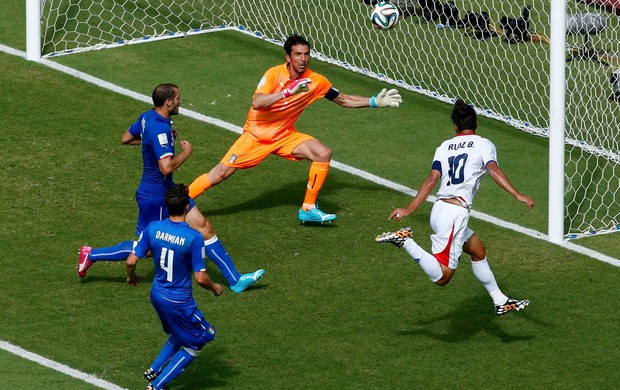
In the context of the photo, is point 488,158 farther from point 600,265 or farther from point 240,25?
point 240,25

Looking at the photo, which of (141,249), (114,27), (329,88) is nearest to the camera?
(141,249)

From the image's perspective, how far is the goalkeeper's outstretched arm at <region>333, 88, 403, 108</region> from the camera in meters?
13.9

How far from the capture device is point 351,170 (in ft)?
51.2

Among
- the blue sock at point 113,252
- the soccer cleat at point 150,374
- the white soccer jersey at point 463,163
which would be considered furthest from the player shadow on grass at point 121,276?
the white soccer jersey at point 463,163

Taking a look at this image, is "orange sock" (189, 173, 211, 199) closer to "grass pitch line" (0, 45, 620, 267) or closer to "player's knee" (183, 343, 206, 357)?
"grass pitch line" (0, 45, 620, 267)

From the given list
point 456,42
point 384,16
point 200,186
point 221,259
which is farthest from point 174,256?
point 456,42

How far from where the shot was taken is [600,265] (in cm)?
1348

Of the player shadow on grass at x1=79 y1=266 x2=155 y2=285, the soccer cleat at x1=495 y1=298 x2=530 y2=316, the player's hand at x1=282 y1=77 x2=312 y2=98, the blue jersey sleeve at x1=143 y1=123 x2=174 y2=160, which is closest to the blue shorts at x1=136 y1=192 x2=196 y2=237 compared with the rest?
the blue jersey sleeve at x1=143 y1=123 x2=174 y2=160

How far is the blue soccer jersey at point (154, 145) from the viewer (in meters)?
12.0

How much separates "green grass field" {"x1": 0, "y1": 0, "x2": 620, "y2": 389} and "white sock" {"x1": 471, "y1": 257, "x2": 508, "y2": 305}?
36cm

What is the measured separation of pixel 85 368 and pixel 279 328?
1.79 metres

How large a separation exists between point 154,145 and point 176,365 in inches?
93.3

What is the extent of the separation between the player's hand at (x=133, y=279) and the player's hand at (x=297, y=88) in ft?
8.03

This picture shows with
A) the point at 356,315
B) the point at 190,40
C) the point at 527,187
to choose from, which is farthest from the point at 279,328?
the point at 190,40
